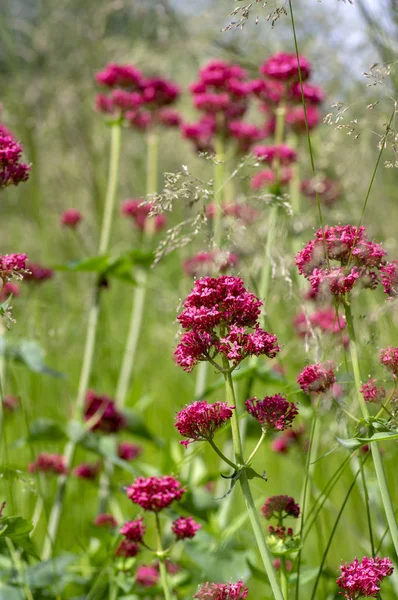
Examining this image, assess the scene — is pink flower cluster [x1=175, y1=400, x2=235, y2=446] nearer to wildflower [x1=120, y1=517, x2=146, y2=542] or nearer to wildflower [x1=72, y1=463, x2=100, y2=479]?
wildflower [x1=120, y1=517, x2=146, y2=542]

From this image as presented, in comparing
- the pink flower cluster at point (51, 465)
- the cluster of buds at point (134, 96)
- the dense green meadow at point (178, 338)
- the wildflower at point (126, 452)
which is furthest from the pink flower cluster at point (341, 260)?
the cluster of buds at point (134, 96)

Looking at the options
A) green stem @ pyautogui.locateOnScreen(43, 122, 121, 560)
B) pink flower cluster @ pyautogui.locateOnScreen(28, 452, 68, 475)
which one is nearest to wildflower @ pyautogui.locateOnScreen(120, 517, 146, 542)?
green stem @ pyautogui.locateOnScreen(43, 122, 121, 560)

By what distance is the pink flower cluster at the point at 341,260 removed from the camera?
116cm

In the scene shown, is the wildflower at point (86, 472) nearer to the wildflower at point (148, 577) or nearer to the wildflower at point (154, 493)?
the wildflower at point (148, 577)

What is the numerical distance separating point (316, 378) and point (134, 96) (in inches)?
85.2

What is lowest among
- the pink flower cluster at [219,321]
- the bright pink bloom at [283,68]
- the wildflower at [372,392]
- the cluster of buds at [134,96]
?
the wildflower at [372,392]

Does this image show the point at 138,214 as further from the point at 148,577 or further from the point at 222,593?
the point at 222,593

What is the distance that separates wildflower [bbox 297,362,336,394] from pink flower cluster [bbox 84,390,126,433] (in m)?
1.50

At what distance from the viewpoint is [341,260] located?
1.24 m

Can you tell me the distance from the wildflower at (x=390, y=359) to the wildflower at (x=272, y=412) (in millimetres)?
177

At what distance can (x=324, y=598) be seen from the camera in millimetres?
1650

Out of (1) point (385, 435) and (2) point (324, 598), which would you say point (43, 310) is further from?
(1) point (385, 435)

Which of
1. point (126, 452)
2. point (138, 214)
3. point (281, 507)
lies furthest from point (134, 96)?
point (281, 507)

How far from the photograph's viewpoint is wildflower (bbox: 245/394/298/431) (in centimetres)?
113
